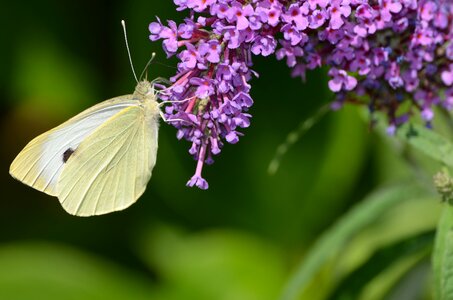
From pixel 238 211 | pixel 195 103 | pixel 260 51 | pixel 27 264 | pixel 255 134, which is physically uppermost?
pixel 255 134

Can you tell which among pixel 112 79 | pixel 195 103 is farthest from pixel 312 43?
pixel 112 79

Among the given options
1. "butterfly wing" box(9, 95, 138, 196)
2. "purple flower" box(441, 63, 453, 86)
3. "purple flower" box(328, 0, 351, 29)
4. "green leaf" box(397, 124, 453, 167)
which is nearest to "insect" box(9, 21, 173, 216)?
"butterfly wing" box(9, 95, 138, 196)

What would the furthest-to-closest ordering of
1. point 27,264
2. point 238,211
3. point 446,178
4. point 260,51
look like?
point 238,211, point 27,264, point 446,178, point 260,51

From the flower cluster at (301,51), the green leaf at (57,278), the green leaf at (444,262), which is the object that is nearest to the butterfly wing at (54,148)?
the flower cluster at (301,51)

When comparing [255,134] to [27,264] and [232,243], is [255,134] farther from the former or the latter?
[27,264]

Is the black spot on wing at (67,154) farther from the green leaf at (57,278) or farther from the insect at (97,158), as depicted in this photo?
the green leaf at (57,278)
